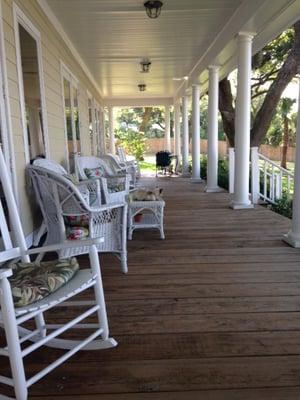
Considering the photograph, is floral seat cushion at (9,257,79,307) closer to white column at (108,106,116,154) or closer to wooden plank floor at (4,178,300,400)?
wooden plank floor at (4,178,300,400)

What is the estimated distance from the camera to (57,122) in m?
4.87

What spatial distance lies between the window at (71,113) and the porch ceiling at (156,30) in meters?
0.61

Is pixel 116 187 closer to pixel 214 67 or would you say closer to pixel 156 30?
pixel 156 30

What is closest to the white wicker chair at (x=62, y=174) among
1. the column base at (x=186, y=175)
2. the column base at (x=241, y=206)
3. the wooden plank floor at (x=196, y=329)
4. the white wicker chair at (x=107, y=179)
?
the white wicker chair at (x=107, y=179)

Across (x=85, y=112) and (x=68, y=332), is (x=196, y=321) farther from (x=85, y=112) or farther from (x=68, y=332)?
(x=85, y=112)

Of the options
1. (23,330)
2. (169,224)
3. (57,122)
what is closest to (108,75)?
(57,122)

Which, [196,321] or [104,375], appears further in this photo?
[196,321]

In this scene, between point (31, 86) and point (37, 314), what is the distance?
9.60ft

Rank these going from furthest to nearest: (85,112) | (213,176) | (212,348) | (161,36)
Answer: (85,112) < (213,176) < (161,36) < (212,348)

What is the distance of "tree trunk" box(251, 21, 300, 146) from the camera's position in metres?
6.83

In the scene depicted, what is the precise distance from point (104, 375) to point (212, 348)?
1.76ft

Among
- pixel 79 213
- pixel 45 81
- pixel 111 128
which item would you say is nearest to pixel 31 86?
pixel 45 81

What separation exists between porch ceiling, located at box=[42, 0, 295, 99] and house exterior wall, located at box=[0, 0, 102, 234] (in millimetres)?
286

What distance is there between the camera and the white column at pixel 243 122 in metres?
4.97
